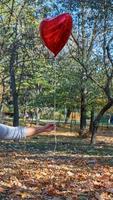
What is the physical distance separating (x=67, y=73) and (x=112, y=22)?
10377mm

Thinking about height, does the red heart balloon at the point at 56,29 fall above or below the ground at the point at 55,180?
above

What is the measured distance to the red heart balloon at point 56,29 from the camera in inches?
370

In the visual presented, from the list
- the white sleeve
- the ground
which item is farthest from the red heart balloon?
the white sleeve

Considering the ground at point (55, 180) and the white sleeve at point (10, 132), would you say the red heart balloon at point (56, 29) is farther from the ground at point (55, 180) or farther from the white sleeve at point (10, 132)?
the white sleeve at point (10, 132)

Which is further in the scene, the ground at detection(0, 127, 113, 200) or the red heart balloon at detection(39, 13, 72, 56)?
the red heart balloon at detection(39, 13, 72, 56)

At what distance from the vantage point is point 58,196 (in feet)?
21.4

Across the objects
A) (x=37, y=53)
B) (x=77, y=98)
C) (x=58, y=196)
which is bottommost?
(x=58, y=196)

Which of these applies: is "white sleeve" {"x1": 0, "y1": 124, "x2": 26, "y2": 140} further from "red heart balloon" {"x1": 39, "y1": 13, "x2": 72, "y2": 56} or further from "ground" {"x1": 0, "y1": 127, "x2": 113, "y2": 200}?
"red heart balloon" {"x1": 39, "y1": 13, "x2": 72, "y2": 56}

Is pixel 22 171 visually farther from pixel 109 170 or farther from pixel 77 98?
pixel 77 98

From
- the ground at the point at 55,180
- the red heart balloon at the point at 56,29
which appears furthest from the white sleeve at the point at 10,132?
the red heart balloon at the point at 56,29

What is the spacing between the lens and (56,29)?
9500 millimetres

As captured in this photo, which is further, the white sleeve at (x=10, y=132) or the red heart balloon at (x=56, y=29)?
the red heart balloon at (x=56, y=29)

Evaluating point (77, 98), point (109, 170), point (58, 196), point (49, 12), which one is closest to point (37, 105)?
point (77, 98)

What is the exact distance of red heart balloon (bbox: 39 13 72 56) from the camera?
9406mm
